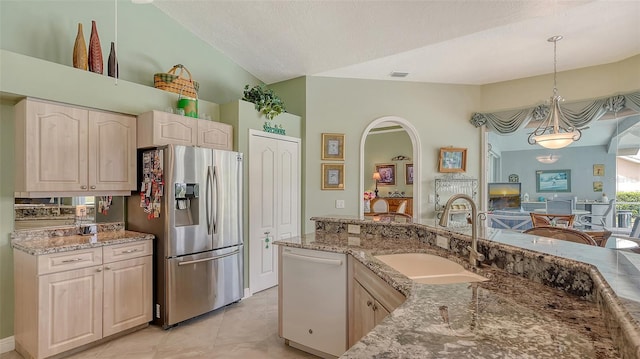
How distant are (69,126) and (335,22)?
2.55 meters

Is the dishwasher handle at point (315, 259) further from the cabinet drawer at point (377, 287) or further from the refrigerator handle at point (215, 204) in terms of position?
the refrigerator handle at point (215, 204)

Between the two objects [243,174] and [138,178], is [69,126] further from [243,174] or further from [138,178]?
[243,174]

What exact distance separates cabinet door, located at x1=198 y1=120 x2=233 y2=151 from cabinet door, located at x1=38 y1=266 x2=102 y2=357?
4.96 ft

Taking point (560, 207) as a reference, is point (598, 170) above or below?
above

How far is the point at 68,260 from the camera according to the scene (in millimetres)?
2355

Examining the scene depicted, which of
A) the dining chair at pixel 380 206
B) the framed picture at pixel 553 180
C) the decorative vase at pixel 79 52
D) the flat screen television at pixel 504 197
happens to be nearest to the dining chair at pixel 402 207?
the dining chair at pixel 380 206

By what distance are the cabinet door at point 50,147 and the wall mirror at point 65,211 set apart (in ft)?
0.66

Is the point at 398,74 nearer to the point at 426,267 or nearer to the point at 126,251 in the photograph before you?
the point at 426,267

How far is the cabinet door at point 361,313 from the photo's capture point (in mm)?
1741

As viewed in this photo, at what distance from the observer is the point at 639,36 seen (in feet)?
10.8

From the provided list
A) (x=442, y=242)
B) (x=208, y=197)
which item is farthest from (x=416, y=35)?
(x=208, y=197)

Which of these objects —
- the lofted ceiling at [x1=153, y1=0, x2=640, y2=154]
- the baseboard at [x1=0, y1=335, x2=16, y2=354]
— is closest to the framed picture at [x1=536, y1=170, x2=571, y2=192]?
the lofted ceiling at [x1=153, y1=0, x2=640, y2=154]

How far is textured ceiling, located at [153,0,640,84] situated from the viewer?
2.86 m

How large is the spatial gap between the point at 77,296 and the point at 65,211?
0.81 metres
